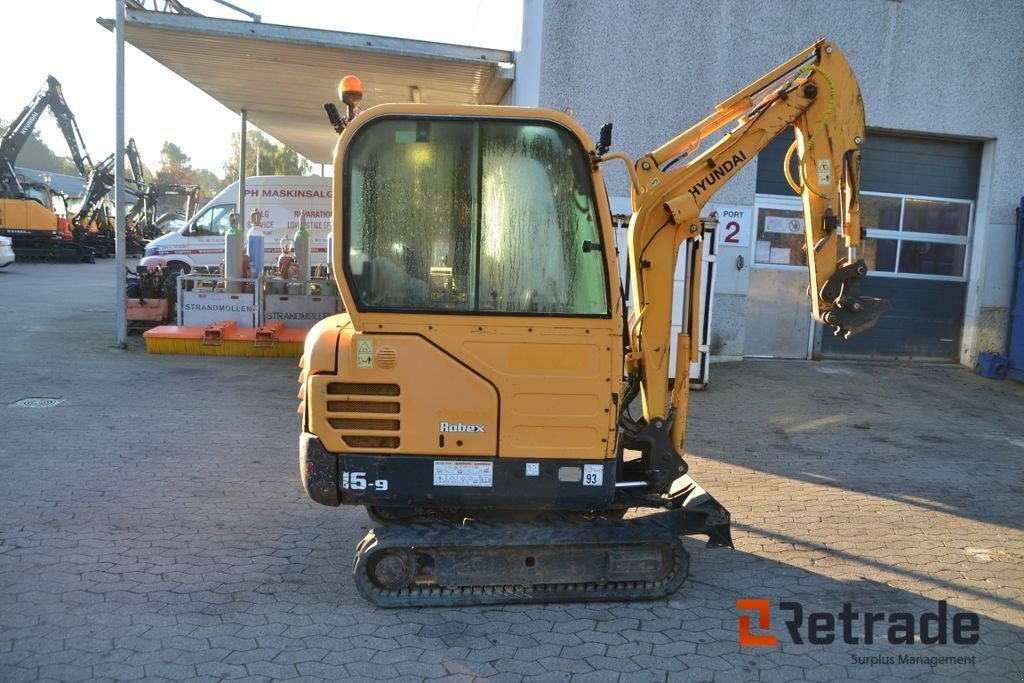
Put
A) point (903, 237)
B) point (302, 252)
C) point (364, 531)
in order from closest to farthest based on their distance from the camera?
point (364, 531) → point (903, 237) → point (302, 252)

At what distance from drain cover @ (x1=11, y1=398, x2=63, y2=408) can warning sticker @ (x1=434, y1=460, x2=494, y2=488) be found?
6.28m

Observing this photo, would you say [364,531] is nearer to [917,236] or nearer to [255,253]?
[255,253]

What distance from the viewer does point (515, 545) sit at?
441 cm

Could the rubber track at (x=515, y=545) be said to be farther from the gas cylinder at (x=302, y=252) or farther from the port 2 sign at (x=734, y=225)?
the gas cylinder at (x=302, y=252)

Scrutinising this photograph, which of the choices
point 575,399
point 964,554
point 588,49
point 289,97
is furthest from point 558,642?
point 289,97

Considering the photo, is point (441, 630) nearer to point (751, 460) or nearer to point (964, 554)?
point (964, 554)

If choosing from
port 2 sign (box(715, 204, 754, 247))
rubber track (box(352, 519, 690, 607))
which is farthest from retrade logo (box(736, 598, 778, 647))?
port 2 sign (box(715, 204, 754, 247))

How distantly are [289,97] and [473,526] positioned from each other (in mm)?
12695

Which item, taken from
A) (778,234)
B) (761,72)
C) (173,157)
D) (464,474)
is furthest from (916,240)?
(173,157)

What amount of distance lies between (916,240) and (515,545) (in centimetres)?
1074

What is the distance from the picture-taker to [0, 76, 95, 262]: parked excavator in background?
29.8 metres

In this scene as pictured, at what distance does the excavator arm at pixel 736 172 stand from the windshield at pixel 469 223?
641mm

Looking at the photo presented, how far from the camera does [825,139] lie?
16.8 feet

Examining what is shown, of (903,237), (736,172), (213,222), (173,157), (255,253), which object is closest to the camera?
(736,172)
